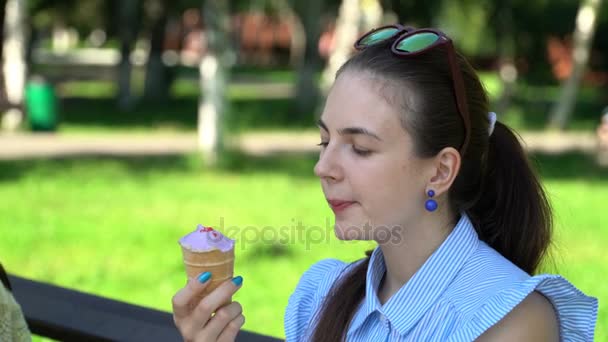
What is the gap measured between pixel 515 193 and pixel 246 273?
4.43 meters

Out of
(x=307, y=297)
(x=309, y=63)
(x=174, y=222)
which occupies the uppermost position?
(x=307, y=297)

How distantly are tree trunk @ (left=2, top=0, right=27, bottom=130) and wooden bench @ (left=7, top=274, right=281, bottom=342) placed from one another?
13374 millimetres

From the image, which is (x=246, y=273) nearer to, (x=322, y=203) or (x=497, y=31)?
(x=322, y=203)

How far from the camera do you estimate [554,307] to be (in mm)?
1765

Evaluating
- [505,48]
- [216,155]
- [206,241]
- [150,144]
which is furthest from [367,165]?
[505,48]

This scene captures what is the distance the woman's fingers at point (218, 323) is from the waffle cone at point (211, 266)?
20mm

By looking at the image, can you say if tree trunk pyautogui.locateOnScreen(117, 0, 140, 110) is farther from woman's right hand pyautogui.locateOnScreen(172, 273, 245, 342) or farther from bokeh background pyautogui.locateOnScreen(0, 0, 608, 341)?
woman's right hand pyautogui.locateOnScreen(172, 273, 245, 342)

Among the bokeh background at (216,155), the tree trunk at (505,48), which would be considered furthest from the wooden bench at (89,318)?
the tree trunk at (505,48)

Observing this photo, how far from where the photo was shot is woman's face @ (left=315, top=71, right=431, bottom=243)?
182 cm

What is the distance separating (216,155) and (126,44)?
387 inches

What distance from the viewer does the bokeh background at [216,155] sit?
21.5ft

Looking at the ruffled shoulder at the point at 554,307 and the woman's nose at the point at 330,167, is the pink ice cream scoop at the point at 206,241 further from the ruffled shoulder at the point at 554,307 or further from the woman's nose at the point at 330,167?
the ruffled shoulder at the point at 554,307

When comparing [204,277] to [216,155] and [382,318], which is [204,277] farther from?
[216,155]

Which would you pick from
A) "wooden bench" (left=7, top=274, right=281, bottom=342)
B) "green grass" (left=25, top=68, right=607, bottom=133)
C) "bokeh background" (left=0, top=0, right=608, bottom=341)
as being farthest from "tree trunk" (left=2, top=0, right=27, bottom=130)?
"wooden bench" (left=7, top=274, right=281, bottom=342)
